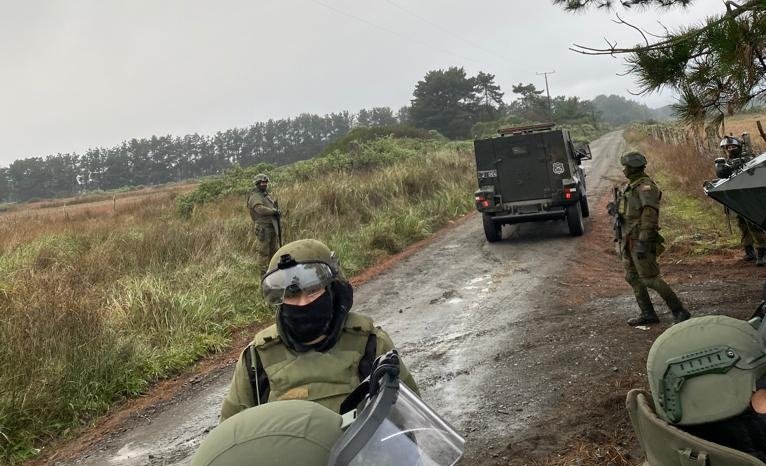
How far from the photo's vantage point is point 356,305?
7410 millimetres

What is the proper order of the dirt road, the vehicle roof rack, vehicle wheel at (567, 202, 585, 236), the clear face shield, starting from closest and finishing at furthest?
1. the clear face shield
2. the dirt road
3. vehicle wheel at (567, 202, 585, 236)
4. the vehicle roof rack

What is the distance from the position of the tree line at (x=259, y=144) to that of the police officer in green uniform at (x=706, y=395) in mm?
49942

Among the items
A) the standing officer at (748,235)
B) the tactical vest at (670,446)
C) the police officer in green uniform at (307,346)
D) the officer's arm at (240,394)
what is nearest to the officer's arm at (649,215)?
the standing officer at (748,235)

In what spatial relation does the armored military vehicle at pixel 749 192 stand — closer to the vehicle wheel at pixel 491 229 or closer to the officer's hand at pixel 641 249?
the officer's hand at pixel 641 249

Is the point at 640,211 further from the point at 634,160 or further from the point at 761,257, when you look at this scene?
the point at 761,257

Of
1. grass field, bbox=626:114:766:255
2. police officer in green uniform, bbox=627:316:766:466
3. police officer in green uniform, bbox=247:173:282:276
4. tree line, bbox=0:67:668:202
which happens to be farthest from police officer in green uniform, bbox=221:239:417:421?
tree line, bbox=0:67:668:202

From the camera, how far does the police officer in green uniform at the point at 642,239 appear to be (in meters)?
5.09

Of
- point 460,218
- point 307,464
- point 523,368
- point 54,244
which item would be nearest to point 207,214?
point 54,244

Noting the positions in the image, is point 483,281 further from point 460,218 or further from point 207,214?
point 207,214

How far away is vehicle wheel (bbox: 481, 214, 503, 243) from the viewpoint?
1012 centimetres

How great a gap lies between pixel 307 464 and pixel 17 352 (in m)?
5.14

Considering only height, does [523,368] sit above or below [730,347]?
below

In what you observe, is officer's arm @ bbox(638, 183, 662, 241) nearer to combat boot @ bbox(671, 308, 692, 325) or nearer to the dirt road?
combat boot @ bbox(671, 308, 692, 325)

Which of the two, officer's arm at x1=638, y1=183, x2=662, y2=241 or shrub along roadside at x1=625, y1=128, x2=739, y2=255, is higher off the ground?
officer's arm at x1=638, y1=183, x2=662, y2=241
